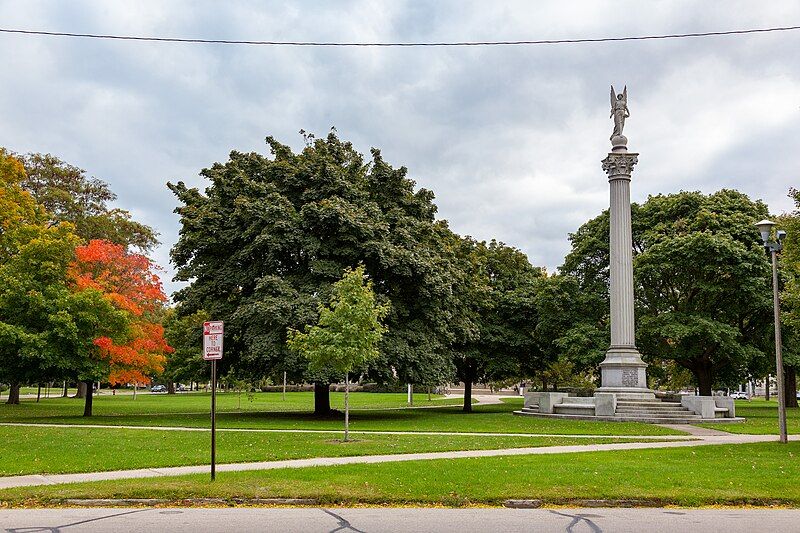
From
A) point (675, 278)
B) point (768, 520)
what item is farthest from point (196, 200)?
point (768, 520)

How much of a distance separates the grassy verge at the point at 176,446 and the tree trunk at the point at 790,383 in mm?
25584

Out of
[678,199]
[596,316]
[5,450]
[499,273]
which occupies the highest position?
[678,199]

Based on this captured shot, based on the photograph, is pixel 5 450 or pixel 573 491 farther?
pixel 5 450

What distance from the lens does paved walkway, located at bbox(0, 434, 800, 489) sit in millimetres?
12711

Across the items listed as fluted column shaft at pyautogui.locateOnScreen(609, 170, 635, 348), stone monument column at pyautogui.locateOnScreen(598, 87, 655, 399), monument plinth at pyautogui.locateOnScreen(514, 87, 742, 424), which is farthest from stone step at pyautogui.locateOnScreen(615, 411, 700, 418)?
fluted column shaft at pyautogui.locateOnScreen(609, 170, 635, 348)

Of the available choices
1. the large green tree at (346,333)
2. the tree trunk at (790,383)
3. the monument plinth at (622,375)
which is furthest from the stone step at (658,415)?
the tree trunk at (790,383)

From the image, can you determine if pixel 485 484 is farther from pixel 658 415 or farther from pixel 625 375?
pixel 625 375

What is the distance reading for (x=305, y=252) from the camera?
3097 centimetres

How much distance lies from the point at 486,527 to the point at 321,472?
4752 millimetres

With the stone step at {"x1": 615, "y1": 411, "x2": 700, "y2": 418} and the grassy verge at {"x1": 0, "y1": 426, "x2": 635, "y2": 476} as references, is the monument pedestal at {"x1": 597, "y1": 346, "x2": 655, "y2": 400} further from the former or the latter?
the grassy verge at {"x1": 0, "y1": 426, "x2": 635, "y2": 476}

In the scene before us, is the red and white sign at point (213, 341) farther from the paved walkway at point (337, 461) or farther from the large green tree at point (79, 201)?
the large green tree at point (79, 201)

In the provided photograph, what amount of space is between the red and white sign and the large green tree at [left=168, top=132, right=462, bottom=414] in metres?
15.1

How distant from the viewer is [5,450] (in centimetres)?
1706

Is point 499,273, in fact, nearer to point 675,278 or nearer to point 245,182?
point 675,278
